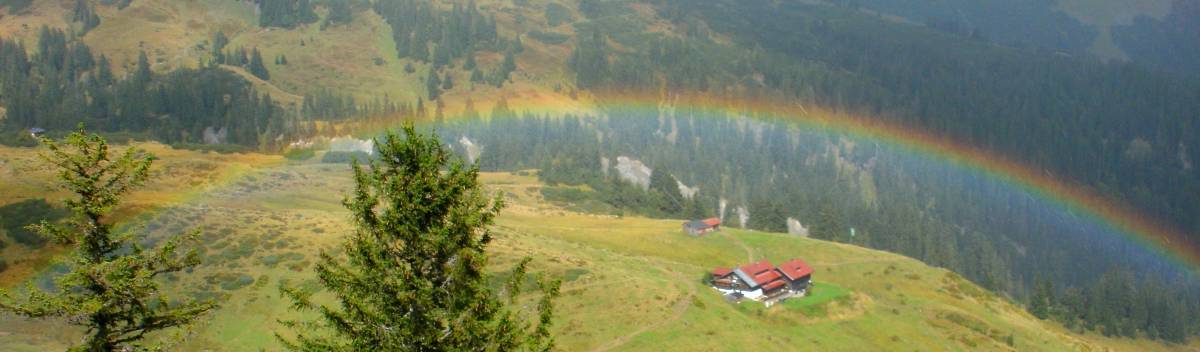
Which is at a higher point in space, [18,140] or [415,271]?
[415,271]

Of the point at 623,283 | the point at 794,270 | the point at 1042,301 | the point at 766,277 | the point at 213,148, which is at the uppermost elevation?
the point at 623,283

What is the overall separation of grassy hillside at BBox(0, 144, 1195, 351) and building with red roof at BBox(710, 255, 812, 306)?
303 cm

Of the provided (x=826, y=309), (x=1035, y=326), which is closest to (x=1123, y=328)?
(x=1035, y=326)

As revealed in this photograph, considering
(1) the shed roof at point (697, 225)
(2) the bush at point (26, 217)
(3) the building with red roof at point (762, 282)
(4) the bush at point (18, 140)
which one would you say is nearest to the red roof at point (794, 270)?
(3) the building with red roof at point (762, 282)

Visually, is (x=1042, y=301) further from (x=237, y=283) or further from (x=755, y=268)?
(x=237, y=283)

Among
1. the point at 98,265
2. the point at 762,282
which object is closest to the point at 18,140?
the point at 762,282

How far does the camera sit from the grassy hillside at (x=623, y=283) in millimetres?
74000

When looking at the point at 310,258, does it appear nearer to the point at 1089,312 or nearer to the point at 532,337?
the point at 532,337

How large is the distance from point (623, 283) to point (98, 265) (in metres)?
63.8

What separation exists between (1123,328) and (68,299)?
19424 cm

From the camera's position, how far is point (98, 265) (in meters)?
26.0

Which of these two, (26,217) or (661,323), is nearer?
(661,323)

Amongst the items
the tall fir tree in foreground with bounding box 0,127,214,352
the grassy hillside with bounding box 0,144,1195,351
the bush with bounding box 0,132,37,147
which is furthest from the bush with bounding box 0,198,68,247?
the bush with bounding box 0,132,37,147

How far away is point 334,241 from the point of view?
9169cm
